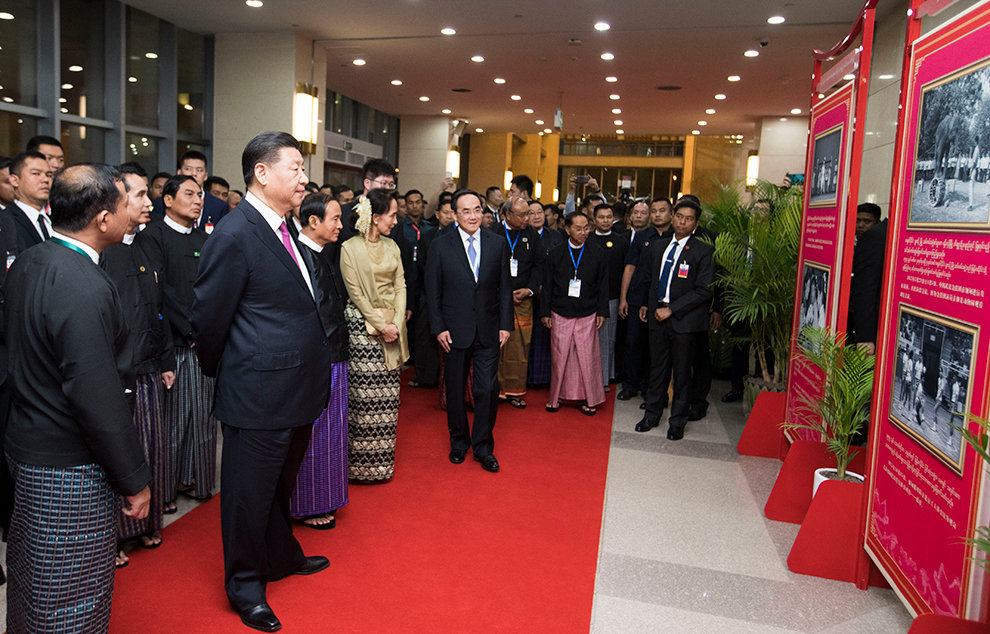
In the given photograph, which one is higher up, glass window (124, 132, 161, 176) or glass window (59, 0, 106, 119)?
glass window (59, 0, 106, 119)

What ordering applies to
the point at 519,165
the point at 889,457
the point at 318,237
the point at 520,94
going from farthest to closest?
the point at 519,165 → the point at 520,94 → the point at 318,237 → the point at 889,457

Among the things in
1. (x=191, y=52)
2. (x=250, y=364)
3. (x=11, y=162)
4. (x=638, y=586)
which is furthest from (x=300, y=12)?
(x=638, y=586)

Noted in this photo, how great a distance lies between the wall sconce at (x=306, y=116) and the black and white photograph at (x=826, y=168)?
23.0 feet

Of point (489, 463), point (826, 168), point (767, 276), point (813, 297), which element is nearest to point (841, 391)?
point (813, 297)

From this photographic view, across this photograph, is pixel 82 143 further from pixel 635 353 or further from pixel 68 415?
pixel 68 415

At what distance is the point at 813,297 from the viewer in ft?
13.1

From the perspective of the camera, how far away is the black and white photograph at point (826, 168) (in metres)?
3.65

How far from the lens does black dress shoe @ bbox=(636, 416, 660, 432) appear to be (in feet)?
→ 17.4

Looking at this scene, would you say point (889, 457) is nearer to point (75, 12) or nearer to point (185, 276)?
point (185, 276)

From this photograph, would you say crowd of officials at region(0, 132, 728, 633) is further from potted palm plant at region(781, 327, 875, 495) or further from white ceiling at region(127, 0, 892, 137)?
white ceiling at region(127, 0, 892, 137)

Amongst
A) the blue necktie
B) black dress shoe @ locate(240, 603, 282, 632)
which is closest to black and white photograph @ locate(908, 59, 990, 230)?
the blue necktie

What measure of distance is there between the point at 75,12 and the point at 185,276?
251 inches

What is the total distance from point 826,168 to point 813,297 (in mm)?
714

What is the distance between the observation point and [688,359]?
17.0 feet
